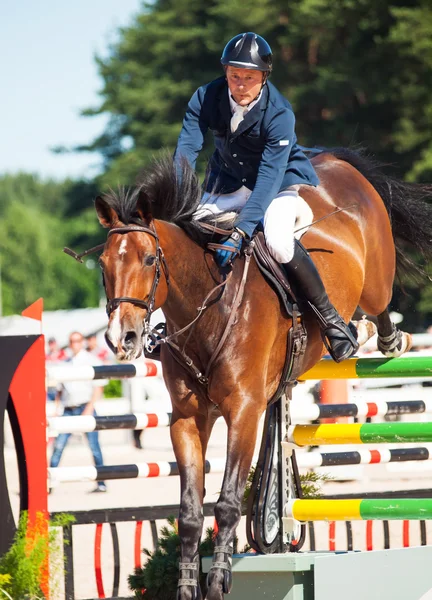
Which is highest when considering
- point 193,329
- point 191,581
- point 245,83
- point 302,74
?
point 302,74

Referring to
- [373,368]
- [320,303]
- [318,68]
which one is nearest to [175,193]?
[320,303]

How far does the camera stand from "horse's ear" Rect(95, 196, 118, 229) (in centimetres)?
439

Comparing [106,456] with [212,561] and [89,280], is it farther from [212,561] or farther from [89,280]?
[89,280]

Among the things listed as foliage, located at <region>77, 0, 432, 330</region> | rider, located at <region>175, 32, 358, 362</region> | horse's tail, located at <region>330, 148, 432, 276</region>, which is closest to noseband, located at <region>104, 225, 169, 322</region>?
rider, located at <region>175, 32, 358, 362</region>

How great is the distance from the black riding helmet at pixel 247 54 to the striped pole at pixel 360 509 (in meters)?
2.22

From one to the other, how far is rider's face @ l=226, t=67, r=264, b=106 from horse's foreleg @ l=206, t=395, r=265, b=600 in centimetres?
153

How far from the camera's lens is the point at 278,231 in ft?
16.4

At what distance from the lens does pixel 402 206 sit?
6.81 metres

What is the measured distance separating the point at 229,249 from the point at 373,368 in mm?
1373

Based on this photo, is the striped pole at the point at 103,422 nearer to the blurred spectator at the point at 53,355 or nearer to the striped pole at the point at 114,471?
the striped pole at the point at 114,471

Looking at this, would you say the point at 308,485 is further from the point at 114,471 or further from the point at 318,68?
the point at 318,68

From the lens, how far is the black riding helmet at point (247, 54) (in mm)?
4906

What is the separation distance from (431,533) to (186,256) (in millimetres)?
4169

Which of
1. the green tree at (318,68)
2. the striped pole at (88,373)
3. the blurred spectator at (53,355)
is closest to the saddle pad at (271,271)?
the striped pole at (88,373)
